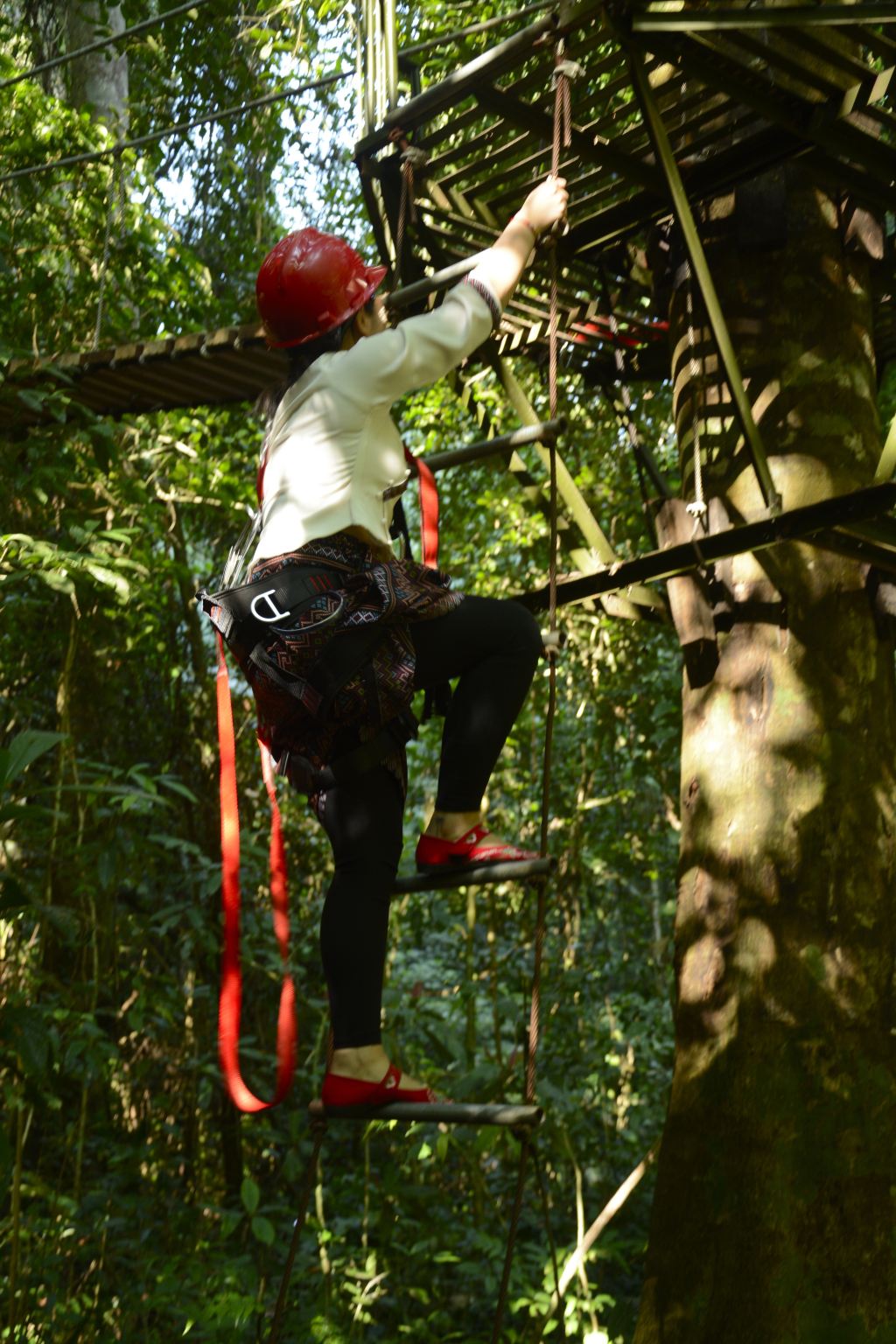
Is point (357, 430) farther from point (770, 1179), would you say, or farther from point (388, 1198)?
point (388, 1198)

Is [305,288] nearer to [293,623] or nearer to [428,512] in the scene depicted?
[428,512]

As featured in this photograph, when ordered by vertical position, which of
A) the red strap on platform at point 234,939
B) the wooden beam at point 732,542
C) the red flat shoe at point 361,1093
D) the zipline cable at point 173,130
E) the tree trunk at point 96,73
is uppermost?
the tree trunk at point 96,73

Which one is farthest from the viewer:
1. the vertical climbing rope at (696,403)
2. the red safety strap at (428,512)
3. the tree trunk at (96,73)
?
the tree trunk at (96,73)

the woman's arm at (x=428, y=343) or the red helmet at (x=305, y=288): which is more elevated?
the red helmet at (x=305, y=288)

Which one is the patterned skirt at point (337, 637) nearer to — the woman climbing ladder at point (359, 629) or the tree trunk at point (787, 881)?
the woman climbing ladder at point (359, 629)

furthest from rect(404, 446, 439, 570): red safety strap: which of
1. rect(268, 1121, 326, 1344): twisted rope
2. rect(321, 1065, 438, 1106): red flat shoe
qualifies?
rect(268, 1121, 326, 1344): twisted rope

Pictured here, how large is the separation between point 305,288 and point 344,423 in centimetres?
32

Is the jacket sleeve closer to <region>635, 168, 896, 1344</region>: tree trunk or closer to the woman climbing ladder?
the woman climbing ladder

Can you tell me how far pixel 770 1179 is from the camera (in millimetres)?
2850

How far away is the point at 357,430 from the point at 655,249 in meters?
1.83

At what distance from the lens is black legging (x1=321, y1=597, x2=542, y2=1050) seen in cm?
236

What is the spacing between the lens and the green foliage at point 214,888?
463cm

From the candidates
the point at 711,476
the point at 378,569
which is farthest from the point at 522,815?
the point at 378,569

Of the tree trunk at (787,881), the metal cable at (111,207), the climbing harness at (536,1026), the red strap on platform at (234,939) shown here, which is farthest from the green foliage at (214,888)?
the climbing harness at (536,1026)
